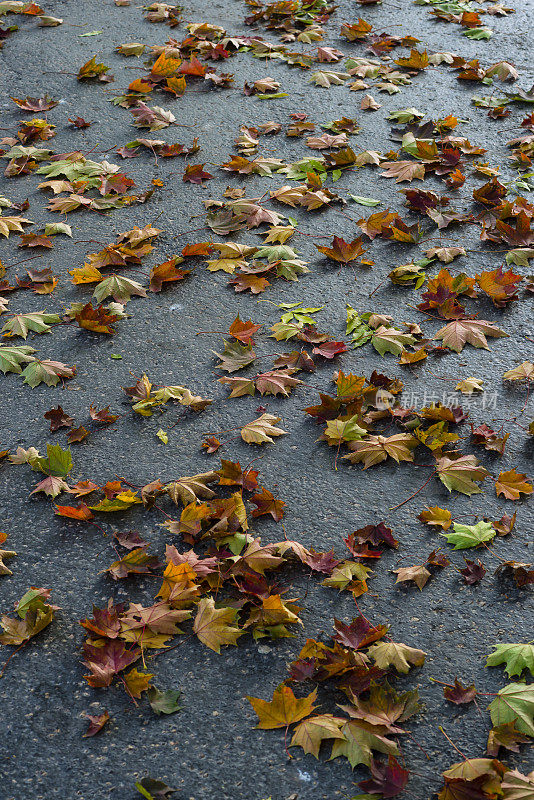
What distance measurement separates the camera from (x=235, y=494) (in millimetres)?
2303

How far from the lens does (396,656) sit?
1824mm

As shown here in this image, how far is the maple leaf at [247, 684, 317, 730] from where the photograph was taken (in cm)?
171

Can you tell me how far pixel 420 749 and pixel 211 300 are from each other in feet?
7.08

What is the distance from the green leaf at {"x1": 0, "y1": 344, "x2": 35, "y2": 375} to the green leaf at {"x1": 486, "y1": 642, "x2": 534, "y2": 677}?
2161 mm

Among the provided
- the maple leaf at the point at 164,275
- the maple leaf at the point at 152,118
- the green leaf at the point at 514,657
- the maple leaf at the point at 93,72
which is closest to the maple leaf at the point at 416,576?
Answer: the green leaf at the point at 514,657

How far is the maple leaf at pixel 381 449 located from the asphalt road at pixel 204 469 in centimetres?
5

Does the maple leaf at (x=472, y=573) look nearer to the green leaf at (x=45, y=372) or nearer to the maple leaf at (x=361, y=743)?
the maple leaf at (x=361, y=743)

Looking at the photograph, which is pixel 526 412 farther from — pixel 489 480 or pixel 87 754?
pixel 87 754

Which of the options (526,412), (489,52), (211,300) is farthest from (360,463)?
(489,52)

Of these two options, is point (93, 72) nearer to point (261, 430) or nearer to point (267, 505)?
point (261, 430)

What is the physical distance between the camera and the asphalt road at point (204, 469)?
1.67 metres

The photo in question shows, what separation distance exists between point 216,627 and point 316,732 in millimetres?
403

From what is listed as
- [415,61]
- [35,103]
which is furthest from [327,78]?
[35,103]

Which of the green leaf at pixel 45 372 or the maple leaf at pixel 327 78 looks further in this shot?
the maple leaf at pixel 327 78
